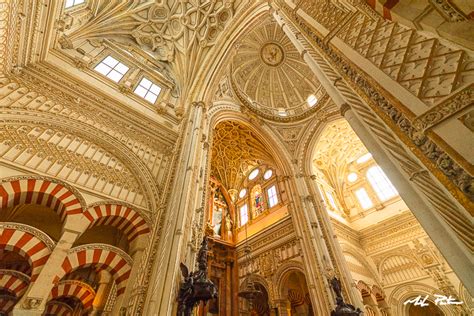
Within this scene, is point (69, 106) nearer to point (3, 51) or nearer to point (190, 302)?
Answer: point (3, 51)

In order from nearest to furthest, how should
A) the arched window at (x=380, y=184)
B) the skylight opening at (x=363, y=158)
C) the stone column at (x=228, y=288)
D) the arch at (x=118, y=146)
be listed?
the arch at (x=118, y=146) < the stone column at (x=228, y=288) < the arched window at (x=380, y=184) < the skylight opening at (x=363, y=158)

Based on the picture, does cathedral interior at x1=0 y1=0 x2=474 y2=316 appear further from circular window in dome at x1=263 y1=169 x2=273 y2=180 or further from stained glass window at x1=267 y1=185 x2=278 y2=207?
circular window in dome at x1=263 y1=169 x2=273 y2=180

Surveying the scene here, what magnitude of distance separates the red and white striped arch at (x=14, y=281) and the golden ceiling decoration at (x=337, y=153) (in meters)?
12.0

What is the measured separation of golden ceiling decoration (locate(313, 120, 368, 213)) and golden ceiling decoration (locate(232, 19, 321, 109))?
93.3 inches

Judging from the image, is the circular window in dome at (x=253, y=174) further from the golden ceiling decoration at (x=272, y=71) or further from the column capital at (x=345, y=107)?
the column capital at (x=345, y=107)

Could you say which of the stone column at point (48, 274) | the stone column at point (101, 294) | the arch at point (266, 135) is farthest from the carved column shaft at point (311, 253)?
the stone column at point (48, 274)

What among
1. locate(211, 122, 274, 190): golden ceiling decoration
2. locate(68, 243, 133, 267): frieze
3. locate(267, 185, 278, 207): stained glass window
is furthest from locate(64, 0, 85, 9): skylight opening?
locate(267, 185, 278, 207): stained glass window

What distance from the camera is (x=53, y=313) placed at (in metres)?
6.88

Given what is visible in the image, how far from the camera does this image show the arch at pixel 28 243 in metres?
3.63

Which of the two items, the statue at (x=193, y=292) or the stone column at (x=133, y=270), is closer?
the statue at (x=193, y=292)

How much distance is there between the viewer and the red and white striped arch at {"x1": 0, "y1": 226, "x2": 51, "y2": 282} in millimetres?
3623

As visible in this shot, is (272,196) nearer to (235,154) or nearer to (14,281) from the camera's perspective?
(235,154)

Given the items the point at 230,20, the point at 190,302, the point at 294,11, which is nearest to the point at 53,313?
the point at 190,302

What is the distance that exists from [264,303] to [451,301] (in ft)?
23.3
